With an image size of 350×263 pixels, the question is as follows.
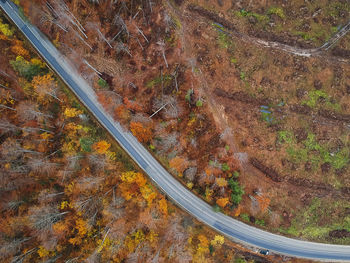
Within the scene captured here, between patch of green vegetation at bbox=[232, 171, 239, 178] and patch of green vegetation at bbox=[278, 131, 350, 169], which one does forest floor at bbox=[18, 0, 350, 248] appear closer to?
patch of green vegetation at bbox=[278, 131, 350, 169]

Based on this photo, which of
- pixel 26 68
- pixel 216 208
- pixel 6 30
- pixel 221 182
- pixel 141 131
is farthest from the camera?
pixel 6 30

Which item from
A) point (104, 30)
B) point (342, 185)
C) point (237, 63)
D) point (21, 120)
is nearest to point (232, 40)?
point (237, 63)

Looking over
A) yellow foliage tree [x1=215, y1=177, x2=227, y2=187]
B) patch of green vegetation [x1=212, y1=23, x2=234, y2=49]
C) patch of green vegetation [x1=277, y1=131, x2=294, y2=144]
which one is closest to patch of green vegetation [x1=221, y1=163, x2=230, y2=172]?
yellow foliage tree [x1=215, y1=177, x2=227, y2=187]

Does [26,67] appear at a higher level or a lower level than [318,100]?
lower

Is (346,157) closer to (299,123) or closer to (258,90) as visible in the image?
(299,123)

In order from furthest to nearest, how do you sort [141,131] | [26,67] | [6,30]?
[6,30], [141,131], [26,67]

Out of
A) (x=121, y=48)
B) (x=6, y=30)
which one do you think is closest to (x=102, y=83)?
(x=121, y=48)

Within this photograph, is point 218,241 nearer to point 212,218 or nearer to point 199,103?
point 212,218

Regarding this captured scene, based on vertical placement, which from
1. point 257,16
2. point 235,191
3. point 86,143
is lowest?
point 235,191
